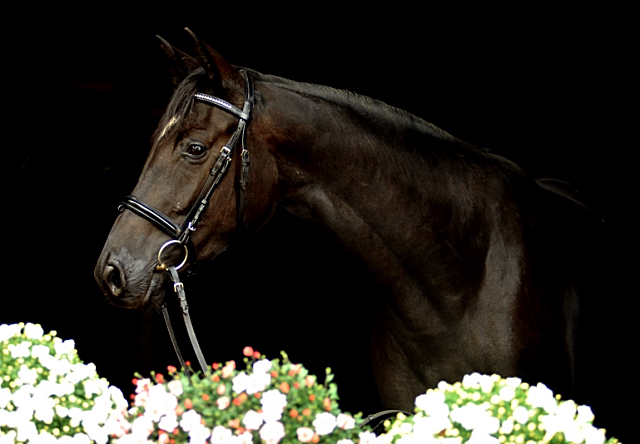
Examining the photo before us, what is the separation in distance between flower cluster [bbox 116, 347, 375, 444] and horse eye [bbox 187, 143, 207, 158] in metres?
0.80

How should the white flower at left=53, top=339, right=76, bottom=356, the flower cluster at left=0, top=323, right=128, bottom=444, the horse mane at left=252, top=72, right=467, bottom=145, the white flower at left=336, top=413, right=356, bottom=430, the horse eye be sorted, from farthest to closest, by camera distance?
the horse mane at left=252, top=72, right=467, bottom=145
the horse eye
the white flower at left=53, top=339, right=76, bottom=356
the flower cluster at left=0, top=323, right=128, bottom=444
the white flower at left=336, top=413, right=356, bottom=430

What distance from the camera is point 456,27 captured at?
3832 mm

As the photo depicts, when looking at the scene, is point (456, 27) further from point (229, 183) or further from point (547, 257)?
point (229, 183)

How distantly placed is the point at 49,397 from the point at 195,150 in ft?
2.64

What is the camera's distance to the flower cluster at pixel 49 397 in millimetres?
1843

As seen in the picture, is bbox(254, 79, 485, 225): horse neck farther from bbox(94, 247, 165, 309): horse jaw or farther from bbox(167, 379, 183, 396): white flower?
bbox(167, 379, 183, 396): white flower

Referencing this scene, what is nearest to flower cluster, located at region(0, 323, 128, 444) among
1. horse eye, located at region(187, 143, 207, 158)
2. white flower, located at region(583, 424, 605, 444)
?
horse eye, located at region(187, 143, 207, 158)

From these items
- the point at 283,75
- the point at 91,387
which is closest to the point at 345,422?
the point at 91,387

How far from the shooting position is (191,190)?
2.17m

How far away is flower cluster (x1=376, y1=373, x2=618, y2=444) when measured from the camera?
1396 millimetres

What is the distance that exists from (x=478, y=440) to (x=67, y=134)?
3.41 meters

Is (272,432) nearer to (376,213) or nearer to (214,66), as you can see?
(376,213)

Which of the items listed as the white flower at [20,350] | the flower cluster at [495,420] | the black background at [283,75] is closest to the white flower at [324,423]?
the flower cluster at [495,420]

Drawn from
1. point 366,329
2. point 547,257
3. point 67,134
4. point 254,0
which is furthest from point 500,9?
point 67,134
